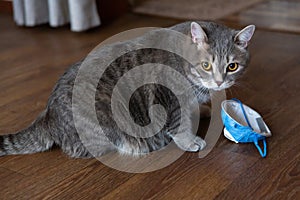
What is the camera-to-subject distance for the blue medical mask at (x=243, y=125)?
1.47 meters

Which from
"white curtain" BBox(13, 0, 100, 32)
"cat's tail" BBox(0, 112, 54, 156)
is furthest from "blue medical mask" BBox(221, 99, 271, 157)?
"white curtain" BBox(13, 0, 100, 32)

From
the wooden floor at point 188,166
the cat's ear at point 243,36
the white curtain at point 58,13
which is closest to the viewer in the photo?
the wooden floor at point 188,166

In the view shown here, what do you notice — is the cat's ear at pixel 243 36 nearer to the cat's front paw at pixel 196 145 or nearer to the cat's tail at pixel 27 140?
the cat's front paw at pixel 196 145

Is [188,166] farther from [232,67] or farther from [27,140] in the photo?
[27,140]

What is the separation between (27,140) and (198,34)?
697mm

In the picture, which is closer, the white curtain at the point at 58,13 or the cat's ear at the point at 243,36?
the cat's ear at the point at 243,36

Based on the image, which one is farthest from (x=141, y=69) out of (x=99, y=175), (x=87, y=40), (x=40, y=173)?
(x=87, y=40)

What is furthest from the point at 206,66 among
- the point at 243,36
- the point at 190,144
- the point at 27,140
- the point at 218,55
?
the point at 27,140

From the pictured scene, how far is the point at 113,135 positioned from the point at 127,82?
0.19m

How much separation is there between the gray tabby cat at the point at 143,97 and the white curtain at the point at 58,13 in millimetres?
1324

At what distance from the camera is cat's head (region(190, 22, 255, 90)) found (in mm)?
1398

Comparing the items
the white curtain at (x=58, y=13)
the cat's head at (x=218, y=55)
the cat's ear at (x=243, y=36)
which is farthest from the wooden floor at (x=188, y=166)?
the white curtain at (x=58, y=13)

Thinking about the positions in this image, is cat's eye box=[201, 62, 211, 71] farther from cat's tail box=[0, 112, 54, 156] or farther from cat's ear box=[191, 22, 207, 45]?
cat's tail box=[0, 112, 54, 156]

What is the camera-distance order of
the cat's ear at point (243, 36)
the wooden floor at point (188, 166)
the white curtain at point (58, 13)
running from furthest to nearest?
the white curtain at point (58, 13)
the cat's ear at point (243, 36)
the wooden floor at point (188, 166)
